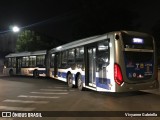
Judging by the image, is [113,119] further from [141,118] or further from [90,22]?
[90,22]

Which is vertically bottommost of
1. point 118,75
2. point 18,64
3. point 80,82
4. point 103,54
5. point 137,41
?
point 80,82

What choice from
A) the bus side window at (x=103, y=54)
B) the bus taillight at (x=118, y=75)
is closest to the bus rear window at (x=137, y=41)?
the bus side window at (x=103, y=54)

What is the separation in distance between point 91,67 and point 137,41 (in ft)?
10.2

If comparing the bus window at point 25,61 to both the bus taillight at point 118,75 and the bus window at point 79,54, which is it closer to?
the bus window at point 79,54

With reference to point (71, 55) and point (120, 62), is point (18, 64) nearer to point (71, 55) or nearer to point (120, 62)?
point (71, 55)

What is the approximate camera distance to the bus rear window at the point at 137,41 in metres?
11.9

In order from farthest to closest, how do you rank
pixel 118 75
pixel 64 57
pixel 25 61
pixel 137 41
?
pixel 25 61, pixel 64 57, pixel 137 41, pixel 118 75

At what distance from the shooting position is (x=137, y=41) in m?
12.3

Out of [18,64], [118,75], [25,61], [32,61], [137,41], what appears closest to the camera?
[118,75]

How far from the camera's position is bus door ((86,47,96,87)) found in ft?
45.3

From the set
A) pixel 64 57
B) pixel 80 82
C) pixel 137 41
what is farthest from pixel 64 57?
pixel 137 41

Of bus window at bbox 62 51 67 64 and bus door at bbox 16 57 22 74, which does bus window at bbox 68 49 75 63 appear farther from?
bus door at bbox 16 57 22 74

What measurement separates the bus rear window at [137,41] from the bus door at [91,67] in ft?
7.69

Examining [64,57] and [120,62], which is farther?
[64,57]
